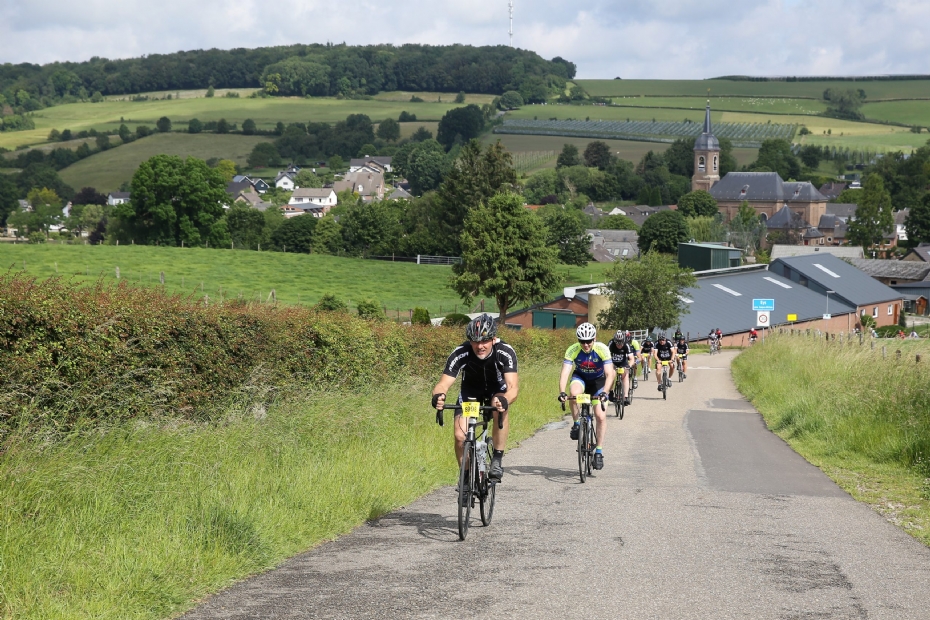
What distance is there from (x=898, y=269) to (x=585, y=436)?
116 meters

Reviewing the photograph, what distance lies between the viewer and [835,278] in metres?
100

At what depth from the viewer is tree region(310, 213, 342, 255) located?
120 m

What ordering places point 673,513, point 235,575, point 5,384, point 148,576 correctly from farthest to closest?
point 673,513 < point 5,384 < point 235,575 < point 148,576

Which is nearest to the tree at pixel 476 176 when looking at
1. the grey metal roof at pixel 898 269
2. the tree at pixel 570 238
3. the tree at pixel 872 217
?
the tree at pixel 570 238

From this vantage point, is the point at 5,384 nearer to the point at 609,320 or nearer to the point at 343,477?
the point at 343,477

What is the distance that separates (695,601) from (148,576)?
3.48 meters

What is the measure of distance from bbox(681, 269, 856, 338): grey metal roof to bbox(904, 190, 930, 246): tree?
63289mm

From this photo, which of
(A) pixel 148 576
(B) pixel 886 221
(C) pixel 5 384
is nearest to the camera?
(A) pixel 148 576

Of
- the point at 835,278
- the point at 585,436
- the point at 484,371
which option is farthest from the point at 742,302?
the point at 484,371

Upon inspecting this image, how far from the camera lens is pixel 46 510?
7336 millimetres

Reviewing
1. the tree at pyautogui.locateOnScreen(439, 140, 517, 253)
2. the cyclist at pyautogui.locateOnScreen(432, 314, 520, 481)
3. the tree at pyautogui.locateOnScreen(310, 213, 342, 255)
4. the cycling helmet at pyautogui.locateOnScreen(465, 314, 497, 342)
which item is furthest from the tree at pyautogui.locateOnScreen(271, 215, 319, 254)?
the cycling helmet at pyautogui.locateOnScreen(465, 314, 497, 342)

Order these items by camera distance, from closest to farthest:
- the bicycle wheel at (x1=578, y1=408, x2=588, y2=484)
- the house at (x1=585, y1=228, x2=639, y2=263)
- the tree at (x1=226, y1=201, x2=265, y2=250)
Result: 1. the bicycle wheel at (x1=578, y1=408, x2=588, y2=484)
2. the tree at (x1=226, y1=201, x2=265, y2=250)
3. the house at (x1=585, y1=228, x2=639, y2=263)

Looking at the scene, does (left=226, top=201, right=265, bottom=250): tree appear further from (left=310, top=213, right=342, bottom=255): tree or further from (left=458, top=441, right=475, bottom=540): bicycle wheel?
(left=458, top=441, right=475, bottom=540): bicycle wheel

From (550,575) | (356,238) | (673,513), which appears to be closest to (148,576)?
(550,575)
